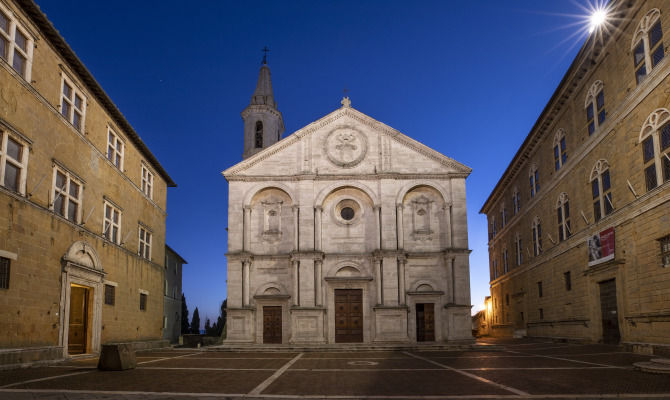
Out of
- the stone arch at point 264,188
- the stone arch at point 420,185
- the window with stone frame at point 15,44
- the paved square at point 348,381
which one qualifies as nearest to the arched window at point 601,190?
the paved square at point 348,381

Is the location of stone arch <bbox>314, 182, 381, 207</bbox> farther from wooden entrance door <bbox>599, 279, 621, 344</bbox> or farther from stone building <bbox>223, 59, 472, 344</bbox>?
wooden entrance door <bbox>599, 279, 621, 344</bbox>

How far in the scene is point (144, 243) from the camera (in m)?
33.1

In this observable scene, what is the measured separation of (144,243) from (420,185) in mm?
17736

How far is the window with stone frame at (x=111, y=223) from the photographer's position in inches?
1048

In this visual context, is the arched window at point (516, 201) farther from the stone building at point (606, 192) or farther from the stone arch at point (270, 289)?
the stone arch at point (270, 289)

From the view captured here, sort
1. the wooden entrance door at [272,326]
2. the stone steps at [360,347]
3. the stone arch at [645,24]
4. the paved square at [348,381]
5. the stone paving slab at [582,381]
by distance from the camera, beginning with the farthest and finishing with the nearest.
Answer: the wooden entrance door at [272,326]
the stone steps at [360,347]
the stone arch at [645,24]
the stone paving slab at [582,381]
the paved square at [348,381]

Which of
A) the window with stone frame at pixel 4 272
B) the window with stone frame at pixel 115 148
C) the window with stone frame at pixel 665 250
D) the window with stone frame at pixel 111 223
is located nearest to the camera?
the window with stone frame at pixel 4 272

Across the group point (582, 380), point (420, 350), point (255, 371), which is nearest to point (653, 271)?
point (582, 380)

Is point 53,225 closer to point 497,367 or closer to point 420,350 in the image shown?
point 497,367

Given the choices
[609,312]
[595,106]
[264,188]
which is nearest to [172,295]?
[264,188]

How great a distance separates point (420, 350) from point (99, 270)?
1700 cm

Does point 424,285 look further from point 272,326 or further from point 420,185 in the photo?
point 272,326

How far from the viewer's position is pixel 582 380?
543 inches

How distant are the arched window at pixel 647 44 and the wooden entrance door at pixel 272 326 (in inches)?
932
